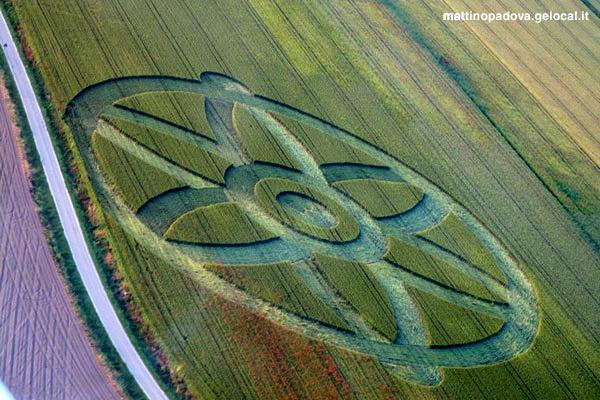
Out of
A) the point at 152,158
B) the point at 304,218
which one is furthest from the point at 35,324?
the point at 304,218

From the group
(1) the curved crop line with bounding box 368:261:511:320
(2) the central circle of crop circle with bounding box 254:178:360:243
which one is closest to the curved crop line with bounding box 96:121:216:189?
(2) the central circle of crop circle with bounding box 254:178:360:243

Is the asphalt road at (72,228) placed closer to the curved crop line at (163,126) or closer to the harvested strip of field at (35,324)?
the harvested strip of field at (35,324)

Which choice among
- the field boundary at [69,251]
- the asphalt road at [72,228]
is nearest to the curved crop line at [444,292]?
the field boundary at [69,251]

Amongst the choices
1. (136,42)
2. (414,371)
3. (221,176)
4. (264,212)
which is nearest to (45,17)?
(136,42)

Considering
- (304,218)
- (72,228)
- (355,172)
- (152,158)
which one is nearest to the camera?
(72,228)

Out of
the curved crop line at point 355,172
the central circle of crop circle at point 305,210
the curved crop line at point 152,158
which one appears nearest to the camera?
the central circle of crop circle at point 305,210

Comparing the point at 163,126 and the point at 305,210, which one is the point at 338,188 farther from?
the point at 163,126

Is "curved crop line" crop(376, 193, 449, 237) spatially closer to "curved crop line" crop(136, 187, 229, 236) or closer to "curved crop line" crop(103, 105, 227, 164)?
"curved crop line" crop(136, 187, 229, 236)
